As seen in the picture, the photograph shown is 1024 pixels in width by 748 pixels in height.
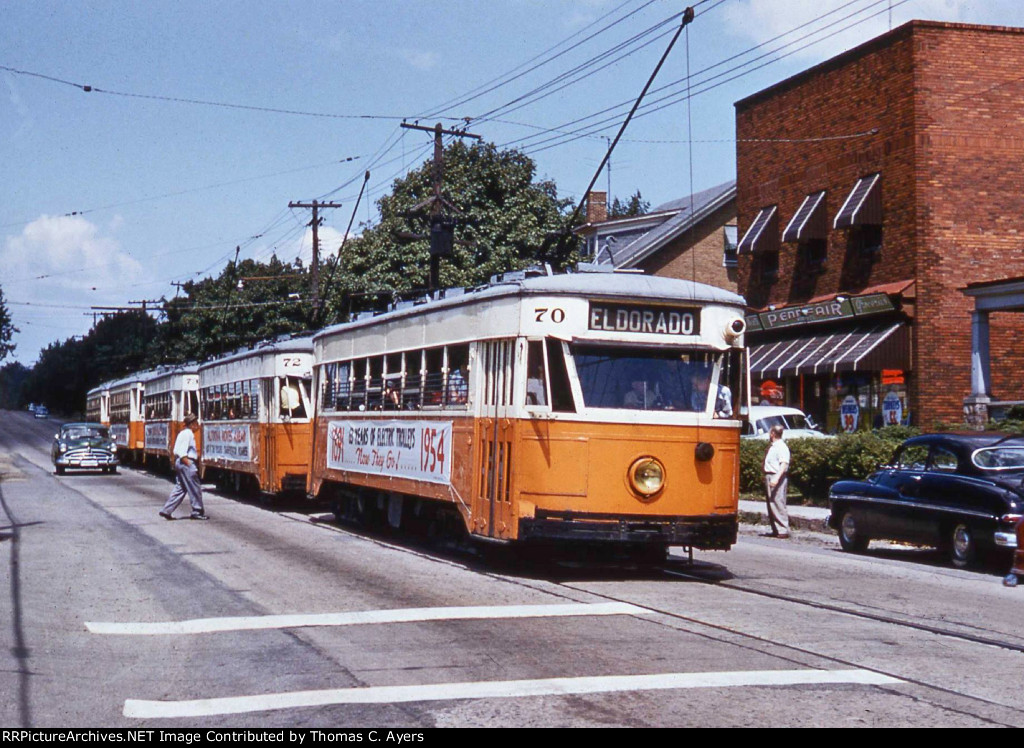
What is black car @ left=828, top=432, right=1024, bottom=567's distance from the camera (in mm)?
15203

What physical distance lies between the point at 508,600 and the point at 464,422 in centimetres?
344

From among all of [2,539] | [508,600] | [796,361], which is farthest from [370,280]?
[508,600]

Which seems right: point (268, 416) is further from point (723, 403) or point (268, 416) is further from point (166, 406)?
point (166, 406)

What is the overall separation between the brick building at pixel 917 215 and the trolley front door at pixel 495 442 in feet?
54.8

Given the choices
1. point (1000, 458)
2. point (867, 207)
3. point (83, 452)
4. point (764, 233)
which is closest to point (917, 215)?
point (867, 207)

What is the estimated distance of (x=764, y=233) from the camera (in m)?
36.2

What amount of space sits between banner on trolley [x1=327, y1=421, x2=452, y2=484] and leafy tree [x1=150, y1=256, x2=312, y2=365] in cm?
4113

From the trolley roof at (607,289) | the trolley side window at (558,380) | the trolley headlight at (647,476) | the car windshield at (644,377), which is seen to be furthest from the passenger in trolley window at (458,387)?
the trolley headlight at (647,476)

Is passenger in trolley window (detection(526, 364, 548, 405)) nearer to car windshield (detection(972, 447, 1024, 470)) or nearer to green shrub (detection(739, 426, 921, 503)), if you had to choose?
car windshield (detection(972, 447, 1024, 470))

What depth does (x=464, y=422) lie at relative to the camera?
595 inches

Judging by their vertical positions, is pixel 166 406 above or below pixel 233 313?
below

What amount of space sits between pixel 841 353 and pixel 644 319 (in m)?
18.3

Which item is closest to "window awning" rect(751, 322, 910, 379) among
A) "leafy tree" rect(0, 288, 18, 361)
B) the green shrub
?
the green shrub
